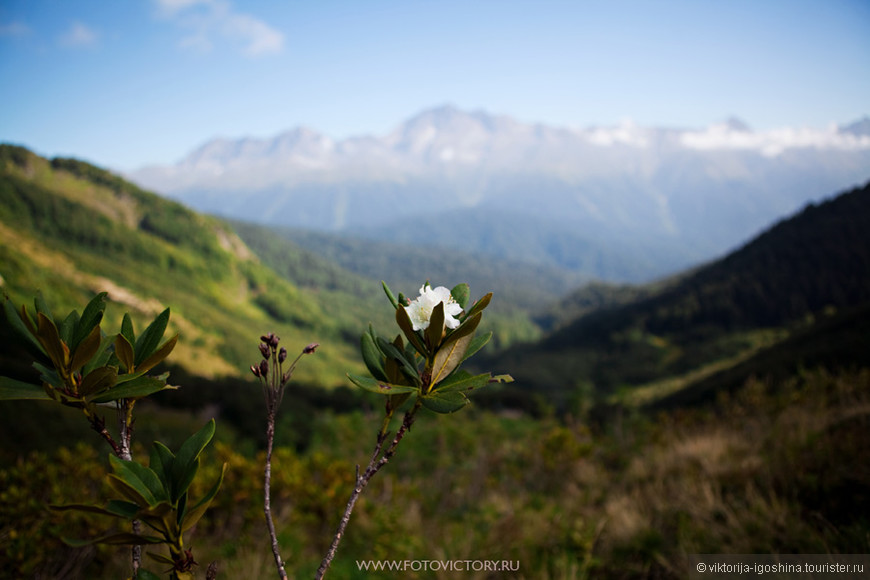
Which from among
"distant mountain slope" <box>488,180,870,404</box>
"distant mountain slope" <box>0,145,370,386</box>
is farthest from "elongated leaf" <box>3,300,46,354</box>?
"distant mountain slope" <box>488,180,870,404</box>

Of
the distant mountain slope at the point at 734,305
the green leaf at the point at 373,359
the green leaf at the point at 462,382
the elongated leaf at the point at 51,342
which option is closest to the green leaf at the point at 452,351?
the green leaf at the point at 462,382

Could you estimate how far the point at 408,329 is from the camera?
39.9 inches

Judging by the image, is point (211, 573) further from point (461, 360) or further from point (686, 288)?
point (686, 288)

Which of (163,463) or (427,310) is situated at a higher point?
(427,310)

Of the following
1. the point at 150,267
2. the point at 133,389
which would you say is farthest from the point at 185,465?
the point at 150,267

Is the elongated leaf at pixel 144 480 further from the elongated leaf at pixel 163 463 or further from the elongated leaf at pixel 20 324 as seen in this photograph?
the elongated leaf at pixel 20 324

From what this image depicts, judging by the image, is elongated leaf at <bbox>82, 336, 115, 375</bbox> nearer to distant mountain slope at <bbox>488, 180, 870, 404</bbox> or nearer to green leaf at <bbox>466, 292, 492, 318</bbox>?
green leaf at <bbox>466, 292, 492, 318</bbox>

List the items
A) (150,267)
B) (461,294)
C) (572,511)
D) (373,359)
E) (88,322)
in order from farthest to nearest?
(150,267) → (572,511) → (461,294) → (373,359) → (88,322)

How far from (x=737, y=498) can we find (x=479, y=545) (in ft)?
6.96

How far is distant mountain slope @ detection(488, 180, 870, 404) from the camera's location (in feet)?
185

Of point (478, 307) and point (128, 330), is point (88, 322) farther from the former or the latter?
point (478, 307)

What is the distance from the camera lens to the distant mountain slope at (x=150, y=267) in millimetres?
50062

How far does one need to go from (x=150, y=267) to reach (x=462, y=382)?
95.2m

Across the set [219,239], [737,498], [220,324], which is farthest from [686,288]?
[219,239]
